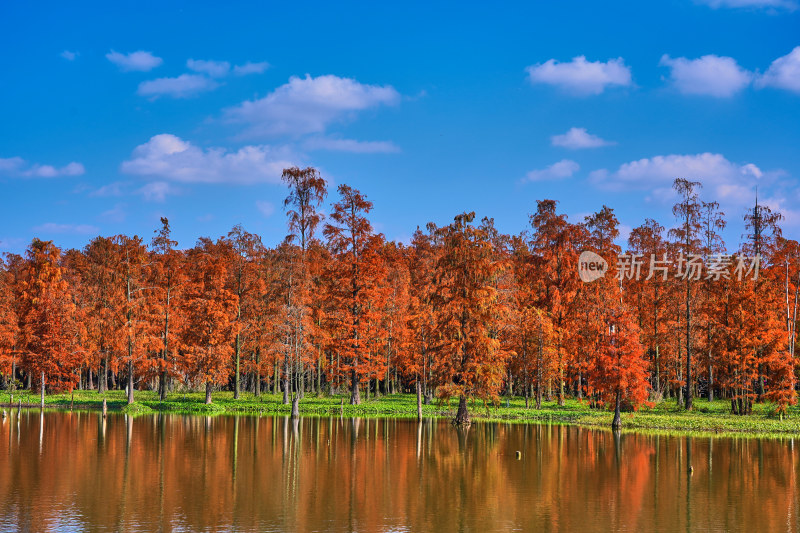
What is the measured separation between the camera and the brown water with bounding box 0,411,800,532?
76.7 ft

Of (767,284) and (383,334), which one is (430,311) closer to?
(383,334)

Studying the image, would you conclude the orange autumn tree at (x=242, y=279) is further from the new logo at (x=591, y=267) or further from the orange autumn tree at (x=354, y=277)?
the new logo at (x=591, y=267)

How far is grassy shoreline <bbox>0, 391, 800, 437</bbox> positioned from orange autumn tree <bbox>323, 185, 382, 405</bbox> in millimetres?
4739

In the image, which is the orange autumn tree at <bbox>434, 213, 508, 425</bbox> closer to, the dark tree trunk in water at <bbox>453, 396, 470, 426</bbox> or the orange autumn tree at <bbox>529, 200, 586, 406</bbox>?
the dark tree trunk in water at <bbox>453, 396, 470, 426</bbox>

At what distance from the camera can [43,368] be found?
218 ft

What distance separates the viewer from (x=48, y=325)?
67.1 m

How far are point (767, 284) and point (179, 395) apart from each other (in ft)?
190

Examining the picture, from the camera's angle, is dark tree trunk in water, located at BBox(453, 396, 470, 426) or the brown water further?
dark tree trunk in water, located at BBox(453, 396, 470, 426)

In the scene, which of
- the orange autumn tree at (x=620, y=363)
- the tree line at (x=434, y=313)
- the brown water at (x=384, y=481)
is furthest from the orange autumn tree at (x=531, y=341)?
the brown water at (x=384, y=481)

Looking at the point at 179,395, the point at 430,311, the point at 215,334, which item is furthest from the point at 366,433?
the point at 179,395

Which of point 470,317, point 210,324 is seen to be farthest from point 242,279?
point 470,317

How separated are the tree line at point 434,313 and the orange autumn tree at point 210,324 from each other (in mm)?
203

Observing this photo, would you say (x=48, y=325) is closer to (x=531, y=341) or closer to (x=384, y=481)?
(x=531, y=341)

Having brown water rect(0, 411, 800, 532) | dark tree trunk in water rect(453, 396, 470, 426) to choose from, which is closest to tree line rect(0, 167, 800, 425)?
dark tree trunk in water rect(453, 396, 470, 426)
